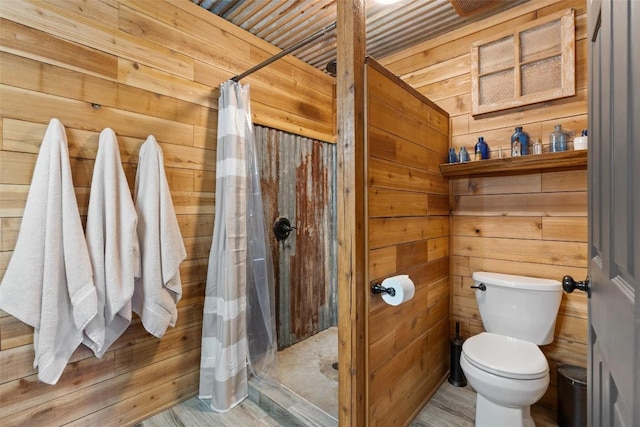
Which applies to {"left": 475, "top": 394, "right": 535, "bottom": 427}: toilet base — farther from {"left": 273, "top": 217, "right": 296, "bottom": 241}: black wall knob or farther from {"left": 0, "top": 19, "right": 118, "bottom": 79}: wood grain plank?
{"left": 0, "top": 19, "right": 118, "bottom": 79}: wood grain plank

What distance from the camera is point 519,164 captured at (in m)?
1.82

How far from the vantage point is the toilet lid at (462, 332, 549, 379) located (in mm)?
1422

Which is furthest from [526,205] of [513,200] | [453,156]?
[453,156]

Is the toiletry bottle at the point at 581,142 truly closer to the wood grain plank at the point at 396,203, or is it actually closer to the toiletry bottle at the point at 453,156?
the toiletry bottle at the point at 453,156

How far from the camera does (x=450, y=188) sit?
227 cm

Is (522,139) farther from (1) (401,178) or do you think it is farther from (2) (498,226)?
(1) (401,178)

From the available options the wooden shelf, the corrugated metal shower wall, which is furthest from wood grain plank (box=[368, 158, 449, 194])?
the corrugated metal shower wall

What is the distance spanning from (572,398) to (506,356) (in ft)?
1.48

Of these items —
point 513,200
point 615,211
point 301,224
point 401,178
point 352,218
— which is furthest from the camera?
point 301,224

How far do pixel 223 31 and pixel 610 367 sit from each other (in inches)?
101

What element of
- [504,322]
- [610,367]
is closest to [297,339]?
[504,322]

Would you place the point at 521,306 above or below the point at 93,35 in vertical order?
below

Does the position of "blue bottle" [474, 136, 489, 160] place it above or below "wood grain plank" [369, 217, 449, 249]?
above

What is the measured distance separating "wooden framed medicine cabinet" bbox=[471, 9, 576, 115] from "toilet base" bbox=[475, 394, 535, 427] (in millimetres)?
1832
